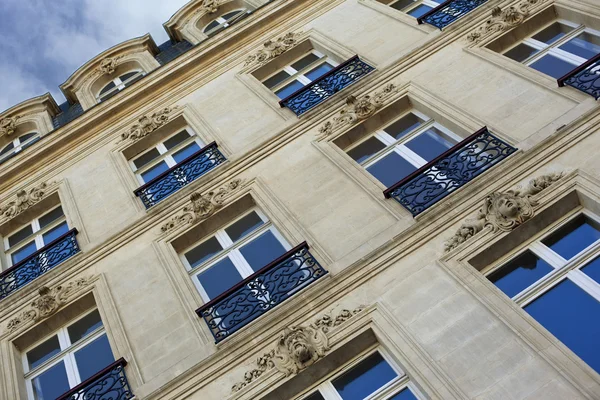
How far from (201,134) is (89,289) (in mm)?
3200

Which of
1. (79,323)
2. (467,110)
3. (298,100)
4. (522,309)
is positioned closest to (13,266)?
(79,323)

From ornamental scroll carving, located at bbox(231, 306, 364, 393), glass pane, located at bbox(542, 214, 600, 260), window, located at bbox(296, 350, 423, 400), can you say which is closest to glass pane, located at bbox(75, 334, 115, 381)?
ornamental scroll carving, located at bbox(231, 306, 364, 393)

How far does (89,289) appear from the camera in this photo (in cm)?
1016

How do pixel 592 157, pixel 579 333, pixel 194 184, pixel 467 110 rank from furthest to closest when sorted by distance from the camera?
1. pixel 194 184
2. pixel 467 110
3. pixel 592 157
4. pixel 579 333

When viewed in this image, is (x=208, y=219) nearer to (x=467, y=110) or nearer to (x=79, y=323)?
(x=79, y=323)

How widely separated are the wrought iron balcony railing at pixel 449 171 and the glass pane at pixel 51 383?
4433mm

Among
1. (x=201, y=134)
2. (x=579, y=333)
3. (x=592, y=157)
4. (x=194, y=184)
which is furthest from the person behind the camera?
(x=201, y=134)

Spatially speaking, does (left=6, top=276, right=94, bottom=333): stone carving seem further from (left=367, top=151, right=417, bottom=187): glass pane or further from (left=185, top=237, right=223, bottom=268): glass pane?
(left=367, top=151, right=417, bottom=187): glass pane

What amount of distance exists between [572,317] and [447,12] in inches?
249

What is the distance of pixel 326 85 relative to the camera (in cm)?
1187

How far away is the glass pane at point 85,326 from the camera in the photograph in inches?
396

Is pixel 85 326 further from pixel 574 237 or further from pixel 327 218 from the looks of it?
pixel 574 237

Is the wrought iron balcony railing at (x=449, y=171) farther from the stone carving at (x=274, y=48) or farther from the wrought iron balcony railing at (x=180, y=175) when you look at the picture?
the stone carving at (x=274, y=48)

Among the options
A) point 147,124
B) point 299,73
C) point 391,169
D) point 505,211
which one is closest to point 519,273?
point 505,211
